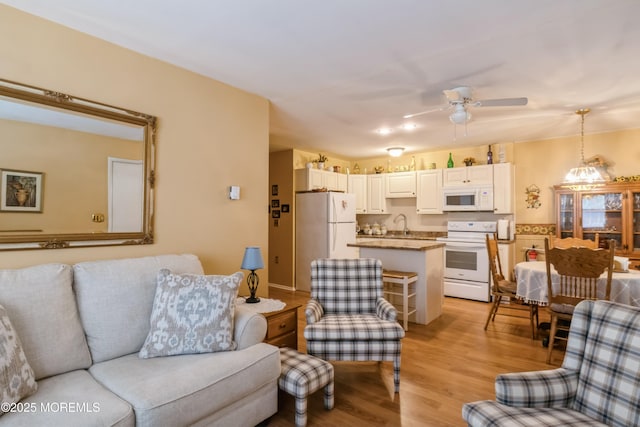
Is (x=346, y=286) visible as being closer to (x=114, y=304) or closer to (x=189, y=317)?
(x=189, y=317)

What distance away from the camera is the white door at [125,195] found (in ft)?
7.54

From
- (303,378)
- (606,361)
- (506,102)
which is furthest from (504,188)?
(303,378)

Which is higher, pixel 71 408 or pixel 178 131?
pixel 178 131

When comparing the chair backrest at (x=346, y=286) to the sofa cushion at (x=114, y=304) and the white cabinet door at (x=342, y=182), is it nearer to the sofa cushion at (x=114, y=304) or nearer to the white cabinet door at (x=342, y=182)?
the sofa cushion at (x=114, y=304)

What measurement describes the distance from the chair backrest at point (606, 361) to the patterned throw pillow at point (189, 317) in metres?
1.80

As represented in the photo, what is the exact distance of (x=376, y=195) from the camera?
654cm

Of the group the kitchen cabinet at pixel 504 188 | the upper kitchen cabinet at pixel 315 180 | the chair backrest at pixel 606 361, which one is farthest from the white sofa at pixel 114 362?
the kitchen cabinet at pixel 504 188

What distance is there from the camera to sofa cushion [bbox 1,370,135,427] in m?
1.27

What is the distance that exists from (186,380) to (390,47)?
2.47 m

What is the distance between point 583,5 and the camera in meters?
1.91

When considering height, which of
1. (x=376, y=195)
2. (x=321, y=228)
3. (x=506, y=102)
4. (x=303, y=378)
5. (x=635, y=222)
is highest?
(x=506, y=102)

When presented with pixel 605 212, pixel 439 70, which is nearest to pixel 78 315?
pixel 439 70

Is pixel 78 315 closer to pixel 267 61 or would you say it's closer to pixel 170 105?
pixel 170 105

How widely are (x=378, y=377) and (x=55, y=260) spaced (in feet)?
8.02
